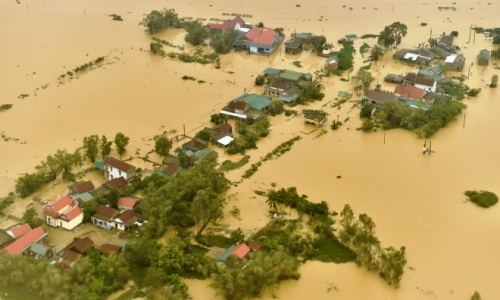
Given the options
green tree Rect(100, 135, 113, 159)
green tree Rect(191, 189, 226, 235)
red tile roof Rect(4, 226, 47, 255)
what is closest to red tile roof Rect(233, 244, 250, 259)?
green tree Rect(191, 189, 226, 235)

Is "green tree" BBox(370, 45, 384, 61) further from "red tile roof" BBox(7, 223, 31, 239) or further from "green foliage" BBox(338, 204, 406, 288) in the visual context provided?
"red tile roof" BBox(7, 223, 31, 239)

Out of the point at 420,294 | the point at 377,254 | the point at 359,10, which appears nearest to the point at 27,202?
the point at 377,254

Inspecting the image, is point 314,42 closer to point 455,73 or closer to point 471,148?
point 455,73

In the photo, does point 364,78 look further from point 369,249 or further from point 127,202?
point 127,202

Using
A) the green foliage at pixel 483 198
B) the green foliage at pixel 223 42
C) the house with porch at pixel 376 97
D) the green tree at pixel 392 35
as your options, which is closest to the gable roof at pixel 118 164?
the house with porch at pixel 376 97

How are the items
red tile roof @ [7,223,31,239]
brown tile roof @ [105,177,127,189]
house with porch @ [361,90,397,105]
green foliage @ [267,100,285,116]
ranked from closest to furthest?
red tile roof @ [7,223,31,239] < brown tile roof @ [105,177,127,189] < green foliage @ [267,100,285,116] < house with porch @ [361,90,397,105]

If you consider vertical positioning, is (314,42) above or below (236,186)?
above

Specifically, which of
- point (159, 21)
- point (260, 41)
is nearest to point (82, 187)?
point (260, 41)

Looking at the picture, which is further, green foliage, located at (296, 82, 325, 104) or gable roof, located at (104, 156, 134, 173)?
green foliage, located at (296, 82, 325, 104)
